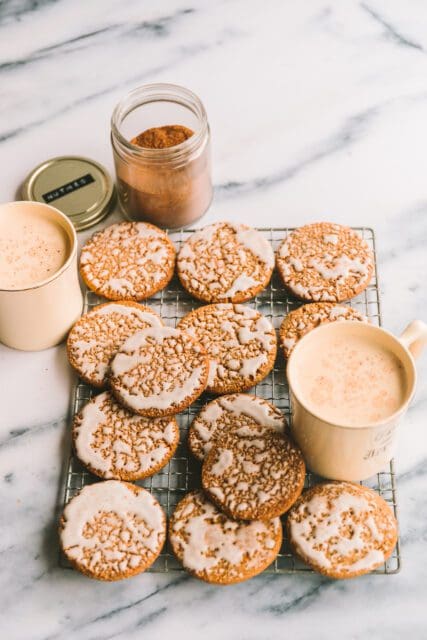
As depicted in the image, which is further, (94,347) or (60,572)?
(94,347)

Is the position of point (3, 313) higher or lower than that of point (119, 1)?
lower

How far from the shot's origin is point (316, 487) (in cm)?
123

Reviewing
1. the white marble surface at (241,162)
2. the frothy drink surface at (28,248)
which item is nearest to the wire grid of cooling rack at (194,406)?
the white marble surface at (241,162)

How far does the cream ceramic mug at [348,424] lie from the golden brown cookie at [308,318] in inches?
6.7

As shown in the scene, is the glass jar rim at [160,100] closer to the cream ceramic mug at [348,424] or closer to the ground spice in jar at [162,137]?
the ground spice in jar at [162,137]

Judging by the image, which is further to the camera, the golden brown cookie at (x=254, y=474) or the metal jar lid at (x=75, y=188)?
the metal jar lid at (x=75, y=188)

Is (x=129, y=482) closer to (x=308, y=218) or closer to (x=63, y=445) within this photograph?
(x=63, y=445)

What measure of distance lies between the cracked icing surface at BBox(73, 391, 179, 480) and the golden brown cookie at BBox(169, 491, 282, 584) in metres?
0.09

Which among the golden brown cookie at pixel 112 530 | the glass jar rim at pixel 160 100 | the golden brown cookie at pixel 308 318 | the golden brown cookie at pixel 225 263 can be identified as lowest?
the golden brown cookie at pixel 112 530

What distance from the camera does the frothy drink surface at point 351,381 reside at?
1.12 meters

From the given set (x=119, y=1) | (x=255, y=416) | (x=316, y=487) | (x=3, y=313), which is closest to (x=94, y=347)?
(x=3, y=313)

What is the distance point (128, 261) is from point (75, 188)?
191mm

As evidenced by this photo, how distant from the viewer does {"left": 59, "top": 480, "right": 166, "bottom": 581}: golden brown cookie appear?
3.87 feet

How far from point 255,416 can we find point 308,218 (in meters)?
0.40
